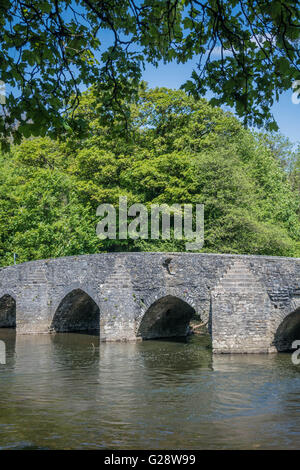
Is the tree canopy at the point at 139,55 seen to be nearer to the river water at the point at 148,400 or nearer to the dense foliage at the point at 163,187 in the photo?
the river water at the point at 148,400

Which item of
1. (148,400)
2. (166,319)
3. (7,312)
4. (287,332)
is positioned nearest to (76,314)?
(166,319)

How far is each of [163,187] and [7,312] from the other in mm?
10556

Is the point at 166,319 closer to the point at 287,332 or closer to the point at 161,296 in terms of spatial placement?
the point at 161,296

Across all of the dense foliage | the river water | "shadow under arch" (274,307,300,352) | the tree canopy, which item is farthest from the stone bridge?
the tree canopy

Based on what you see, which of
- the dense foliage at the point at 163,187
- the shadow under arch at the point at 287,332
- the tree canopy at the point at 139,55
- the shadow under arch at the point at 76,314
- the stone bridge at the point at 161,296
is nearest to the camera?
the tree canopy at the point at 139,55

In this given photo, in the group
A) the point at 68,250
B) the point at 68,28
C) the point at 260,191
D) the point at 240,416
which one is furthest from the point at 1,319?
the point at 68,28

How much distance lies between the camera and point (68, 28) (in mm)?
7199

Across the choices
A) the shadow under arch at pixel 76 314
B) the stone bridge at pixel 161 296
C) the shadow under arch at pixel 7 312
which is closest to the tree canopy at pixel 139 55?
the stone bridge at pixel 161 296

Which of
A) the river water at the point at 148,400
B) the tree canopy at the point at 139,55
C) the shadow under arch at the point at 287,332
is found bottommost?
the river water at the point at 148,400

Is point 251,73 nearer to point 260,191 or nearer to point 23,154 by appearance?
point 260,191

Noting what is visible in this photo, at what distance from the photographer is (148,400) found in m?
12.2

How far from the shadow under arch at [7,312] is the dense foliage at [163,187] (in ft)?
7.84

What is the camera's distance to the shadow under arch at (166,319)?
20812 millimetres
